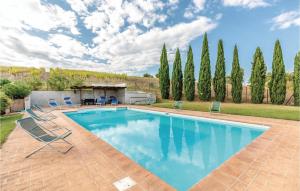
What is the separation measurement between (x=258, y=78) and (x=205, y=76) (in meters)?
5.55

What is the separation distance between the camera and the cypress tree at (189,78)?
19281 mm

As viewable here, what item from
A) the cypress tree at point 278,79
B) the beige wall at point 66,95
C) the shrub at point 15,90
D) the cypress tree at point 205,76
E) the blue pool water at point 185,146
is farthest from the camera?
the cypress tree at point 205,76

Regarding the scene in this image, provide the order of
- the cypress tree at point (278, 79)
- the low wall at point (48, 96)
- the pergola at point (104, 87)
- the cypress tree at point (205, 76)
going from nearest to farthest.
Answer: the low wall at point (48, 96) → the cypress tree at point (278, 79) → the pergola at point (104, 87) → the cypress tree at point (205, 76)

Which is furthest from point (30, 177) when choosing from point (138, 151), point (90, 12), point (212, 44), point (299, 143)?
point (212, 44)

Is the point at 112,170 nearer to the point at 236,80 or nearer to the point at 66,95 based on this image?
the point at 66,95

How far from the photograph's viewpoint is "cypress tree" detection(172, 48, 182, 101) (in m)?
20.3

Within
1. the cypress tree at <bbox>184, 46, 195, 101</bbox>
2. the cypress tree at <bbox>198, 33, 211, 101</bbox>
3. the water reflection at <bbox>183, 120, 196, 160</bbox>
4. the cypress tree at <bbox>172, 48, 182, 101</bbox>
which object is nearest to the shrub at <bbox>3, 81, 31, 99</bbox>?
the water reflection at <bbox>183, 120, 196, 160</bbox>

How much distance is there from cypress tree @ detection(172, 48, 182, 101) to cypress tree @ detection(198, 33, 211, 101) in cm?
276

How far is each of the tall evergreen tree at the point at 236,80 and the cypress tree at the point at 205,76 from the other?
2.66m

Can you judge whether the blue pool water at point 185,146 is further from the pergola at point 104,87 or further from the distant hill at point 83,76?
the distant hill at point 83,76

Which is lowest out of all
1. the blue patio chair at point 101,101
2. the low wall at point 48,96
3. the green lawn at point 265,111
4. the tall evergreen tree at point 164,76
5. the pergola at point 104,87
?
the green lawn at point 265,111

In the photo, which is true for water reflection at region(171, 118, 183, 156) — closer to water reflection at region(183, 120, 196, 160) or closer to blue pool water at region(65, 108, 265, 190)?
blue pool water at region(65, 108, 265, 190)

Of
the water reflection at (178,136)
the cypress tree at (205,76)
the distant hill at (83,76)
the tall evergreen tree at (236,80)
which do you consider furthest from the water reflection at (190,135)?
the distant hill at (83,76)

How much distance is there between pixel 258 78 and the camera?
1655cm
